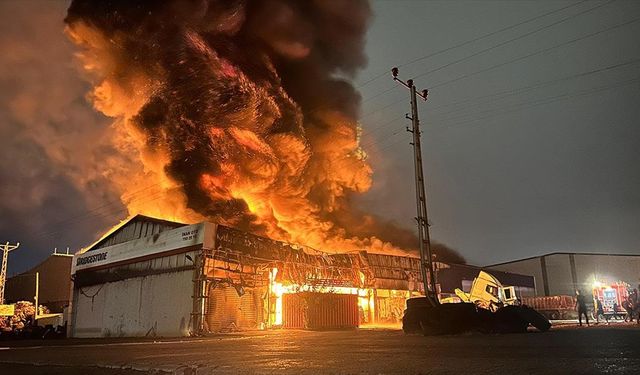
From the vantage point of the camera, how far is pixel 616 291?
3844 centimetres

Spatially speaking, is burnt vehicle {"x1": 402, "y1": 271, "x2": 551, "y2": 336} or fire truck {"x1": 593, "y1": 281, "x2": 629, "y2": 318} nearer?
burnt vehicle {"x1": 402, "y1": 271, "x2": 551, "y2": 336}

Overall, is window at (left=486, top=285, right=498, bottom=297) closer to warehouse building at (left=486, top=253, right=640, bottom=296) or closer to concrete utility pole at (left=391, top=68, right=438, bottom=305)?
concrete utility pole at (left=391, top=68, right=438, bottom=305)

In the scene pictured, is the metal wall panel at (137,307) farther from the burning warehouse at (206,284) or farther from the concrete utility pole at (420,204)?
the concrete utility pole at (420,204)

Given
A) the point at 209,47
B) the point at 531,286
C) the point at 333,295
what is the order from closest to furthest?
the point at 333,295, the point at 209,47, the point at 531,286

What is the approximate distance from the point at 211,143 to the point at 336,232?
14019 mm

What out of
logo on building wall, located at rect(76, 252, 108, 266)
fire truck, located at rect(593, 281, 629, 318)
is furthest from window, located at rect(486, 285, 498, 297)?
logo on building wall, located at rect(76, 252, 108, 266)

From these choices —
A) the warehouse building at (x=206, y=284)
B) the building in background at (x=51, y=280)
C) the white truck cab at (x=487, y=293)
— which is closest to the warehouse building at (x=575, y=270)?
the warehouse building at (x=206, y=284)

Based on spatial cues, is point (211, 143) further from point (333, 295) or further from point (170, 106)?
point (333, 295)

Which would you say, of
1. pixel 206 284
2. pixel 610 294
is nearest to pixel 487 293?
pixel 206 284

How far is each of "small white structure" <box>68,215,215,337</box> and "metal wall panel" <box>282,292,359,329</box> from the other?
599 centimetres

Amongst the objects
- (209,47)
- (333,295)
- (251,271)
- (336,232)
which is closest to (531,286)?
(336,232)

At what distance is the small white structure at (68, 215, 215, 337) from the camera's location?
25688mm

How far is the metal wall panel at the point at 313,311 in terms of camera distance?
28.3 metres

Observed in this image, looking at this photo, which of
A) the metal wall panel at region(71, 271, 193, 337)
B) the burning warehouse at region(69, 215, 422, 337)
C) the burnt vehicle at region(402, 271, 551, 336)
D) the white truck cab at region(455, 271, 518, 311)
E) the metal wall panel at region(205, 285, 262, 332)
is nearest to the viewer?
the burnt vehicle at region(402, 271, 551, 336)
